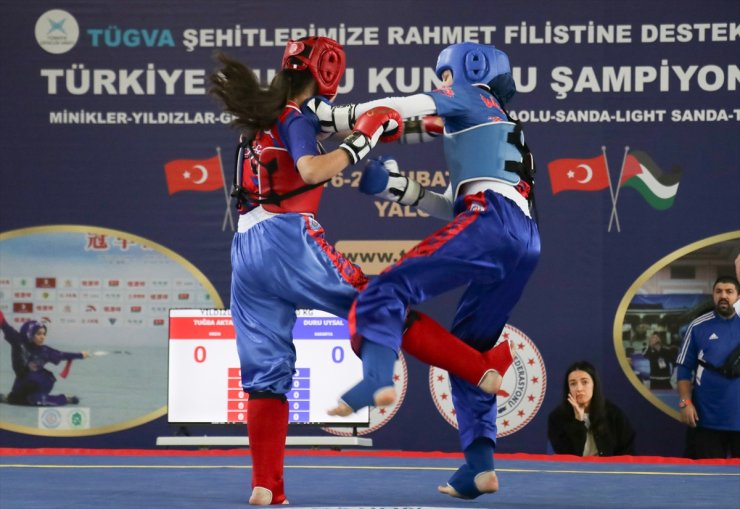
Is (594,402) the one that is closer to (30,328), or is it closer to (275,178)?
(275,178)

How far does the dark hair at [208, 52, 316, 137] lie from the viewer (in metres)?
3.96

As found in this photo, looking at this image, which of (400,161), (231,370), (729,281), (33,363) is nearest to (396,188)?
(231,370)

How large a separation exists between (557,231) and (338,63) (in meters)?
3.47

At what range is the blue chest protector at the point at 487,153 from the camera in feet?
13.3

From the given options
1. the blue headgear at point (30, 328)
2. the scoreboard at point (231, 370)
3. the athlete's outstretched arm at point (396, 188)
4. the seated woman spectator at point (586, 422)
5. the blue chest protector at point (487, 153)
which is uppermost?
the blue chest protector at point (487, 153)

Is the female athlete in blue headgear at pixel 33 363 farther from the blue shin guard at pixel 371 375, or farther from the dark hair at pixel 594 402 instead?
the blue shin guard at pixel 371 375

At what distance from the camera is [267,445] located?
13.4 feet

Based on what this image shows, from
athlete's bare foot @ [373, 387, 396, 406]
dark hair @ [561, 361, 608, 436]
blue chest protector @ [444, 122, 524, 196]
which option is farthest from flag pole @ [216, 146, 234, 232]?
athlete's bare foot @ [373, 387, 396, 406]

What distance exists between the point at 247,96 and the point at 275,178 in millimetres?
298

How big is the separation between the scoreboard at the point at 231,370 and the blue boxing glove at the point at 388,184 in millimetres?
2323

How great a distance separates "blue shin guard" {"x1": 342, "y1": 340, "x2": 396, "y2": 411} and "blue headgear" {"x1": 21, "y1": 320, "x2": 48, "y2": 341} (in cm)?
448

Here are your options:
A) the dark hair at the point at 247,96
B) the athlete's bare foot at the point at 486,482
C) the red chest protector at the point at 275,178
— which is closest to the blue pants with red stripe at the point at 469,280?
the athlete's bare foot at the point at 486,482

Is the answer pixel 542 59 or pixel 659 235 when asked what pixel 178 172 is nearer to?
pixel 542 59

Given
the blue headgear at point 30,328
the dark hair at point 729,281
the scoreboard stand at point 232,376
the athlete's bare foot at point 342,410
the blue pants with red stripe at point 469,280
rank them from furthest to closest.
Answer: the blue headgear at point 30,328, the dark hair at point 729,281, the scoreboard stand at point 232,376, the blue pants with red stripe at point 469,280, the athlete's bare foot at point 342,410
